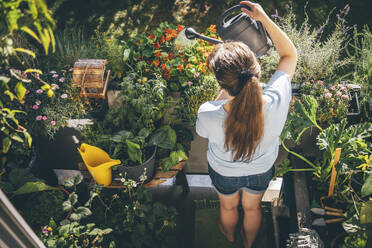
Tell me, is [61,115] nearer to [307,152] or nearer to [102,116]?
[102,116]

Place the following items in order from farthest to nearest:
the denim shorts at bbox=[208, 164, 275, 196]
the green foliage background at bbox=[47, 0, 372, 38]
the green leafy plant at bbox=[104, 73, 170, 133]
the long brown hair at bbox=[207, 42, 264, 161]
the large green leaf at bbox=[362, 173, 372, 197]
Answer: the green foliage background at bbox=[47, 0, 372, 38]
the green leafy plant at bbox=[104, 73, 170, 133]
the denim shorts at bbox=[208, 164, 275, 196]
the large green leaf at bbox=[362, 173, 372, 197]
the long brown hair at bbox=[207, 42, 264, 161]

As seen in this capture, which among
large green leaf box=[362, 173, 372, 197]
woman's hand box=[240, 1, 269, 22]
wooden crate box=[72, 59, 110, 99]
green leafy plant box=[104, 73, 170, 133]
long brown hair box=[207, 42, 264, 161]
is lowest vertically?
large green leaf box=[362, 173, 372, 197]

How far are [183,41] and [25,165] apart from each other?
1.68 metres

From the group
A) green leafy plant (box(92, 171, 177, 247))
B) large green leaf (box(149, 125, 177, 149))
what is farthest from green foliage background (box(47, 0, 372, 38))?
green leafy plant (box(92, 171, 177, 247))

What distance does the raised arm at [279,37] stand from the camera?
1.51m

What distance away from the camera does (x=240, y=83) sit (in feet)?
4.40

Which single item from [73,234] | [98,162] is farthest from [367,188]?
[73,234]

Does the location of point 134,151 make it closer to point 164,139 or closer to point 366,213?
point 164,139

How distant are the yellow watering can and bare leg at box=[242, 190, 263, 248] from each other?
91 cm

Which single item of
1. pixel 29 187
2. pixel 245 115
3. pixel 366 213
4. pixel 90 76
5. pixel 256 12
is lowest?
pixel 366 213

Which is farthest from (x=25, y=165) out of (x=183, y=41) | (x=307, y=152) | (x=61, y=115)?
(x=307, y=152)

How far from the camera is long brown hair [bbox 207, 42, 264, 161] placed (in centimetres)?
132

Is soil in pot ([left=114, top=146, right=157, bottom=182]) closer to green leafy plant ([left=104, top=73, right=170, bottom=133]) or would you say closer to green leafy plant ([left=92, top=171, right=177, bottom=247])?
green leafy plant ([left=92, top=171, right=177, bottom=247])

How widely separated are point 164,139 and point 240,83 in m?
0.96
